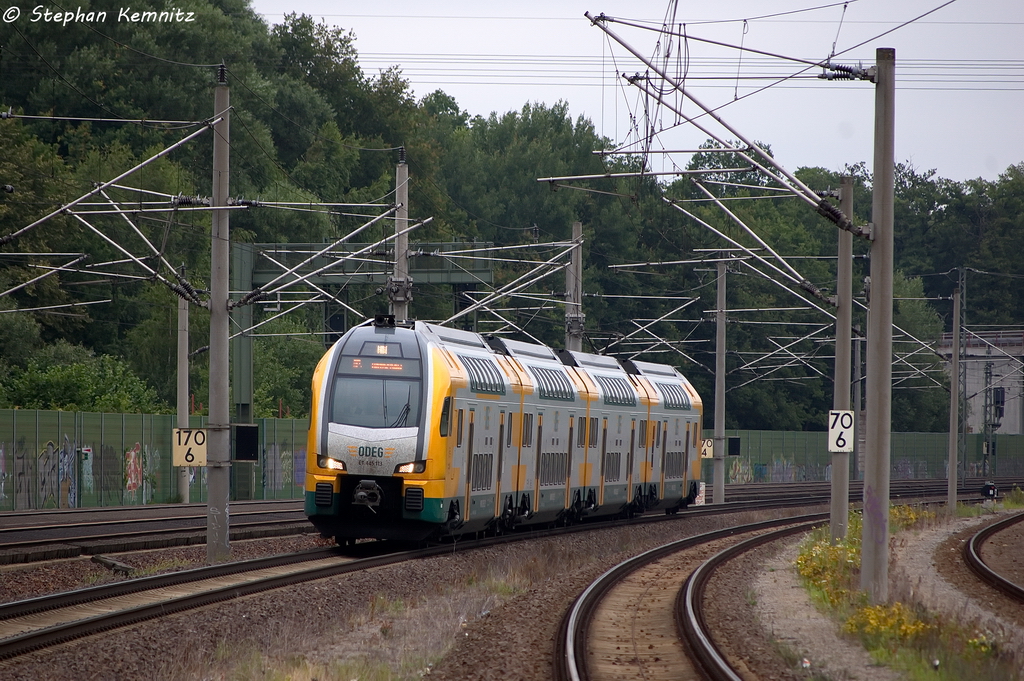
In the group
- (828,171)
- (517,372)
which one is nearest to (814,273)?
(828,171)

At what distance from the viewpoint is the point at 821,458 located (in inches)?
3071

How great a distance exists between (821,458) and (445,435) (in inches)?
2311

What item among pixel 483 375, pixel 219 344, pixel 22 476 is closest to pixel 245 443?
pixel 219 344

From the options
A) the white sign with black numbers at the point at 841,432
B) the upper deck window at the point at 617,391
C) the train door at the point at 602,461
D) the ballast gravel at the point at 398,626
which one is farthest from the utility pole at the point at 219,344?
the upper deck window at the point at 617,391

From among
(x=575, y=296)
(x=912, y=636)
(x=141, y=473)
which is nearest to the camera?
(x=912, y=636)

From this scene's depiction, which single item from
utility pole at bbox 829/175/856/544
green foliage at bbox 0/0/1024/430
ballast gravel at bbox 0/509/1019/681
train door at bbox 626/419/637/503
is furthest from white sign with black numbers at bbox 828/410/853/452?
green foliage at bbox 0/0/1024/430

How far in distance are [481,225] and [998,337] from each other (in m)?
35.7

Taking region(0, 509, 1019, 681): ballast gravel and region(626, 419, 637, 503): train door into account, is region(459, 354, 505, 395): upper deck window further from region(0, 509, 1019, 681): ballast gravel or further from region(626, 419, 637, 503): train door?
region(626, 419, 637, 503): train door

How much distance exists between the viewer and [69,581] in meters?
18.4

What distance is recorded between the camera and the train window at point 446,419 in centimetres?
2231

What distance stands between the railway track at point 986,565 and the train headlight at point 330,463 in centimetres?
1023

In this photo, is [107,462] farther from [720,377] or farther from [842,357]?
[842,357]

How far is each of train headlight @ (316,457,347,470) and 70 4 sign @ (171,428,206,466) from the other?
6.02 feet

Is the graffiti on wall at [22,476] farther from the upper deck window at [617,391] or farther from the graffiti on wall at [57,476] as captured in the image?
the upper deck window at [617,391]
